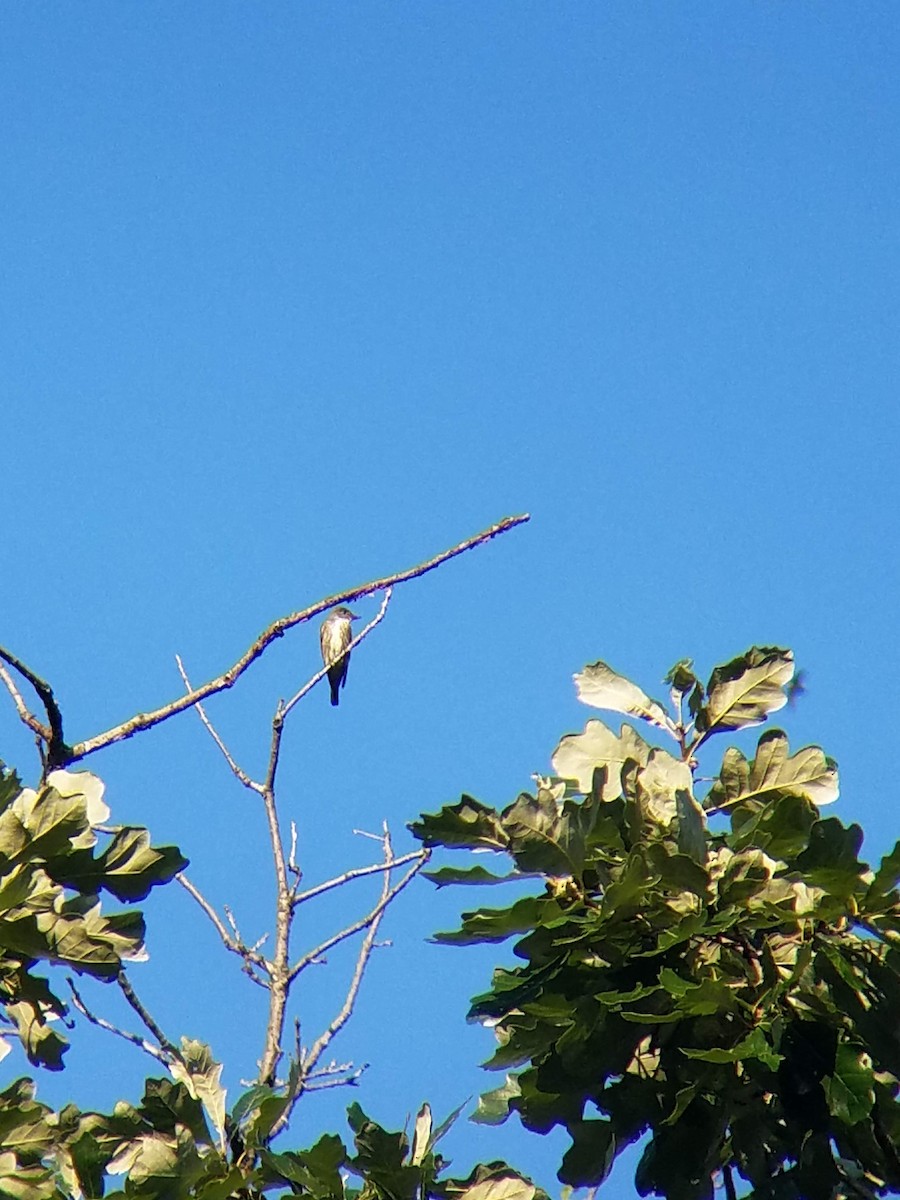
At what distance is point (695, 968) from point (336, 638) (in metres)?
14.8

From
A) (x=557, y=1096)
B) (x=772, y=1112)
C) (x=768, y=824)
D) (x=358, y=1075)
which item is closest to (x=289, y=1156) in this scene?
(x=557, y=1096)

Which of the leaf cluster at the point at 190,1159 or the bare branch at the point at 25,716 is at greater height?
the bare branch at the point at 25,716

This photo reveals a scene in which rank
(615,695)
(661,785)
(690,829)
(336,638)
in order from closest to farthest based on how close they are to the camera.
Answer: (690,829)
(661,785)
(615,695)
(336,638)

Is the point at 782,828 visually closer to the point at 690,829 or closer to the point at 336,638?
the point at 690,829

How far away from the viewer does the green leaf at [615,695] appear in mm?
2596

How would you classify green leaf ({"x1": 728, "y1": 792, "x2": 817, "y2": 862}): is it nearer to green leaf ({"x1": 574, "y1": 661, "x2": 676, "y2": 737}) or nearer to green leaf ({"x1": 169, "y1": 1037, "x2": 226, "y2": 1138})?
green leaf ({"x1": 574, "y1": 661, "x2": 676, "y2": 737})

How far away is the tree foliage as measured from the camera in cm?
224

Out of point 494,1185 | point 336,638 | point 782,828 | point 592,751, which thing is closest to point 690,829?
point 782,828

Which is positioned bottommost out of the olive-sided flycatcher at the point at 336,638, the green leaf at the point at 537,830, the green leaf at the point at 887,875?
the green leaf at the point at 887,875

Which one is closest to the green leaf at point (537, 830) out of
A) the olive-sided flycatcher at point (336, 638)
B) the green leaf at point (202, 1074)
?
the green leaf at point (202, 1074)

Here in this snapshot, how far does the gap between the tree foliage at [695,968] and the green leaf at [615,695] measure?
3.6 inches

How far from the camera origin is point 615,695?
2619 millimetres

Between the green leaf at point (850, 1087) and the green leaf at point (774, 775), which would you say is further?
the green leaf at point (774, 775)

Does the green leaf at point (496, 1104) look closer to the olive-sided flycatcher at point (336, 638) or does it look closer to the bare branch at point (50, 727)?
the bare branch at point (50, 727)
